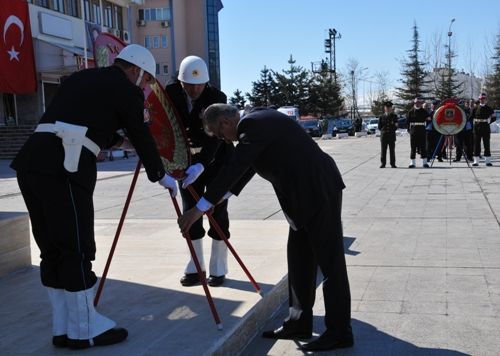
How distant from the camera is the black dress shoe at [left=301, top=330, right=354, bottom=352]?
157 inches

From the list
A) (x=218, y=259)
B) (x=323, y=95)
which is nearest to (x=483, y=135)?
(x=218, y=259)

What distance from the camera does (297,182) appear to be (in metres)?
3.79

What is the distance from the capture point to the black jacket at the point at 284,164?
3672mm

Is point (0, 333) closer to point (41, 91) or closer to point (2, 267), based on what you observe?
point (2, 267)

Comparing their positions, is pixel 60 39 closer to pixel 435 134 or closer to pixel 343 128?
pixel 435 134

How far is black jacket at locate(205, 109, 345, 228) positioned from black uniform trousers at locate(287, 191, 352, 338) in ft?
0.31

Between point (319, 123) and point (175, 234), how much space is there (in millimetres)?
45170

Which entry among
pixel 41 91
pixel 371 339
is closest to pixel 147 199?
pixel 371 339

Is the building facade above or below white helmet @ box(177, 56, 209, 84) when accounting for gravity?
above

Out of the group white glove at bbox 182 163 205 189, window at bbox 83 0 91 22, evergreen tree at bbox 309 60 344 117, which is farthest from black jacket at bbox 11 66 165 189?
evergreen tree at bbox 309 60 344 117

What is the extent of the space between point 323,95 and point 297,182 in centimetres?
7311

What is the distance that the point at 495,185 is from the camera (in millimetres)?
12664

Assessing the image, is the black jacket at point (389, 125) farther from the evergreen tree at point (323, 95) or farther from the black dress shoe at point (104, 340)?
the evergreen tree at point (323, 95)

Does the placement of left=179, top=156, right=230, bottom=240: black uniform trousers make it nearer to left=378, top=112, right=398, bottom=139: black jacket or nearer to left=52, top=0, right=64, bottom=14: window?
left=378, top=112, right=398, bottom=139: black jacket
